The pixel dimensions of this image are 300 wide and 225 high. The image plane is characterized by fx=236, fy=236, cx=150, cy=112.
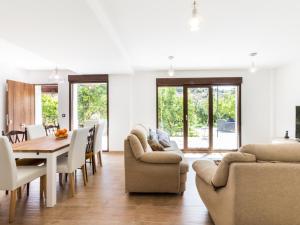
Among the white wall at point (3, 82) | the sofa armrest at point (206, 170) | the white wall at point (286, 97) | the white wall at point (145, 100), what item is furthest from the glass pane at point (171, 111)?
the white wall at point (3, 82)

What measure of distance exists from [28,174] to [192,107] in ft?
15.9

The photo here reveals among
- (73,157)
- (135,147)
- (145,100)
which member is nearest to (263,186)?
(135,147)

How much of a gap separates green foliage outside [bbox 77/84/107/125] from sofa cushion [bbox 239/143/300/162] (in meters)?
5.30

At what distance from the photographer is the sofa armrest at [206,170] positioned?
96.3 inches

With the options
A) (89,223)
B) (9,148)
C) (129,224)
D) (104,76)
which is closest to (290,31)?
(129,224)

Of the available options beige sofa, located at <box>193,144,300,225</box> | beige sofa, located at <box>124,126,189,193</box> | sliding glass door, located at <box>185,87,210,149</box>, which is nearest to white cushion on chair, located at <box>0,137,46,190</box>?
beige sofa, located at <box>124,126,189,193</box>

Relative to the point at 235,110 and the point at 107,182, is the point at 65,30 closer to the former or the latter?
the point at 107,182

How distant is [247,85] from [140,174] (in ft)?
15.4

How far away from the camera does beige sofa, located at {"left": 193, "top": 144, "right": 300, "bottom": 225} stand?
2006 mm

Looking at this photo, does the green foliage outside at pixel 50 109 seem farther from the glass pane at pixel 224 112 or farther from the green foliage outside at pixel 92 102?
the glass pane at pixel 224 112

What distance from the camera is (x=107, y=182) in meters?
4.06

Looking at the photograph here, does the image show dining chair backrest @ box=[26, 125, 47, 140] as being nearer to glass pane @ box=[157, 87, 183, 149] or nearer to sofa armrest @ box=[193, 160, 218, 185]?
sofa armrest @ box=[193, 160, 218, 185]

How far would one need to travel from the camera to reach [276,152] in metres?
2.08

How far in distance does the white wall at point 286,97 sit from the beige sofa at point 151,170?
12.3 feet
